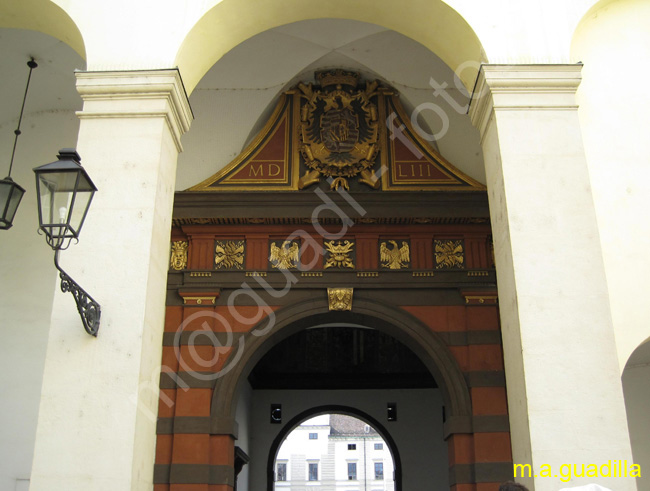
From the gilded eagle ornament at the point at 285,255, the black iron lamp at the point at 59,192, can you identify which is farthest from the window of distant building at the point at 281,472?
the black iron lamp at the point at 59,192

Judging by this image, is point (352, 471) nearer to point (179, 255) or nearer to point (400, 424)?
point (400, 424)

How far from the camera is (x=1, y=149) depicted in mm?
7836

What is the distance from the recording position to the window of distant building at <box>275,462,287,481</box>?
140 feet

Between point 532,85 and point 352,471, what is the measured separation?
4203 centimetres

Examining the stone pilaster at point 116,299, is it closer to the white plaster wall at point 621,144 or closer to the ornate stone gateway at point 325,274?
the ornate stone gateway at point 325,274

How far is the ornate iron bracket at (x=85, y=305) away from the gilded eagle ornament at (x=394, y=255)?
3.70 metres

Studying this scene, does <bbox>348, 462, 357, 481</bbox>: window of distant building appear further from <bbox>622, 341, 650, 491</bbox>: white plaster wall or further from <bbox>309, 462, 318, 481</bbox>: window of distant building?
<bbox>622, 341, 650, 491</bbox>: white plaster wall

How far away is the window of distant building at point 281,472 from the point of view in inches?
1683

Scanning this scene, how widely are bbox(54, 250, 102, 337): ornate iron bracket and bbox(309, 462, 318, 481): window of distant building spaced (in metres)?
41.8

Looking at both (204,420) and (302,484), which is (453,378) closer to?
(204,420)

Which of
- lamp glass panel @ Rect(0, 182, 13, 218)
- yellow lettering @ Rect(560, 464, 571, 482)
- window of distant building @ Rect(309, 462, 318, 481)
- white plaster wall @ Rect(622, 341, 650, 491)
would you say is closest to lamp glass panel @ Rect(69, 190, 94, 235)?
lamp glass panel @ Rect(0, 182, 13, 218)

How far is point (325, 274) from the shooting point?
749 cm

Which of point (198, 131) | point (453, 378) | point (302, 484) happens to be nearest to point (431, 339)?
point (453, 378)

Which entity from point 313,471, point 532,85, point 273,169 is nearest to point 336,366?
point 273,169
